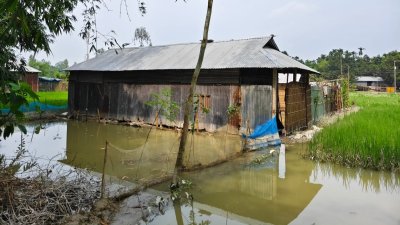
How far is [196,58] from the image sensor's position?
15.4 metres

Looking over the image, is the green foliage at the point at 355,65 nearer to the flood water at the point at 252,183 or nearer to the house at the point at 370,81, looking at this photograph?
the house at the point at 370,81

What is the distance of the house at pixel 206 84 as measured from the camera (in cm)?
1308

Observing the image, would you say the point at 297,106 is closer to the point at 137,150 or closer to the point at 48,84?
the point at 137,150

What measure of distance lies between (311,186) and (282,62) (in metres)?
6.79

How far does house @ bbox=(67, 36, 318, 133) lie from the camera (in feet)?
42.9

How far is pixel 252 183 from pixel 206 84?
25.2 ft

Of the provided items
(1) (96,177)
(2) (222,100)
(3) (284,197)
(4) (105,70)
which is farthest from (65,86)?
(3) (284,197)

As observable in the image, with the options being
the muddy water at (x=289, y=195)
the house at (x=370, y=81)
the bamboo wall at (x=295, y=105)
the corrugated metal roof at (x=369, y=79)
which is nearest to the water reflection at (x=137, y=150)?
the muddy water at (x=289, y=195)

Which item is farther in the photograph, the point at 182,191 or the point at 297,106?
the point at 297,106

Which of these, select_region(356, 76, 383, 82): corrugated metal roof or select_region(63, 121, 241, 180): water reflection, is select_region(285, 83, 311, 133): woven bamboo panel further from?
select_region(356, 76, 383, 82): corrugated metal roof

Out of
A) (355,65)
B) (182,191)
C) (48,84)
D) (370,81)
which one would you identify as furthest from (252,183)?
(355,65)

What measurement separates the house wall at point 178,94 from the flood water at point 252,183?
165 cm

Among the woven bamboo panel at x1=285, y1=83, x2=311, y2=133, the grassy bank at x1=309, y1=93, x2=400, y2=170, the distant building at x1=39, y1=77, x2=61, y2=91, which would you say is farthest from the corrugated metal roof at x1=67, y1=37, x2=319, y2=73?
the distant building at x1=39, y1=77, x2=61, y2=91

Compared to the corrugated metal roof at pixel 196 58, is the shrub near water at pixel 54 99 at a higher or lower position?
lower
